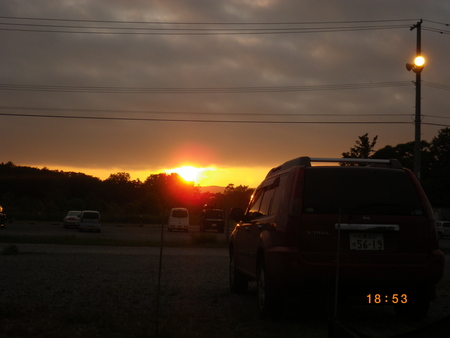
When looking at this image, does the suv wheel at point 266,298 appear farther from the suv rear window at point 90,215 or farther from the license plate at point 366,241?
the suv rear window at point 90,215

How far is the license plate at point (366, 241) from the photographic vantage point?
7.29 metres

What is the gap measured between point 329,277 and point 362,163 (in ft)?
6.61

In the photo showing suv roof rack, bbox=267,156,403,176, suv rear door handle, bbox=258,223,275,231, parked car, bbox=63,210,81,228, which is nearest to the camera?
suv rear door handle, bbox=258,223,275,231

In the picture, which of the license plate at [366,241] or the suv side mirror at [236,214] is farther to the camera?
the suv side mirror at [236,214]

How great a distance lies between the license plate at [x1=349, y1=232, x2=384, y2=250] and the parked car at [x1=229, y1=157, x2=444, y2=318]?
0.04 feet

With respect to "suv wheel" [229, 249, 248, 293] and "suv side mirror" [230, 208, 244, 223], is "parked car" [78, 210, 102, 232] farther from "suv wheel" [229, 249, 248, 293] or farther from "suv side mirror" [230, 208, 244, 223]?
"suv side mirror" [230, 208, 244, 223]

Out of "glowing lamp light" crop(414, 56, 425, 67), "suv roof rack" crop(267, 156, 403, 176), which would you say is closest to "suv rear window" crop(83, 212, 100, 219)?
"glowing lamp light" crop(414, 56, 425, 67)

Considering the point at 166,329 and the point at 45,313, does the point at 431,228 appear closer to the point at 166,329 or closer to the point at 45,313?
the point at 166,329

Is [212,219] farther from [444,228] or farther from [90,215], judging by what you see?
[444,228]

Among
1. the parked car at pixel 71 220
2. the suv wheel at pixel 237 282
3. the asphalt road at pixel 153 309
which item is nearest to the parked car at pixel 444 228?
the parked car at pixel 71 220

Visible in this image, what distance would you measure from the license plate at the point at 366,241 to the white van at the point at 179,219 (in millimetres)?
43891

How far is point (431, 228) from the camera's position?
24.4 ft

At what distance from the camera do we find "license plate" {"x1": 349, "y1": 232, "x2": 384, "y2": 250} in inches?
287

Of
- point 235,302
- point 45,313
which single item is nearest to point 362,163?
A: point 235,302
